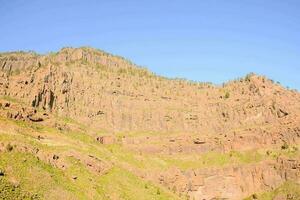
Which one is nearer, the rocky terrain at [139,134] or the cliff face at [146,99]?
the rocky terrain at [139,134]

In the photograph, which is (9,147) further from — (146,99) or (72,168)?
(146,99)

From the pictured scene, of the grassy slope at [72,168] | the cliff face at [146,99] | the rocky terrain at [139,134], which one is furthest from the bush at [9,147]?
the cliff face at [146,99]

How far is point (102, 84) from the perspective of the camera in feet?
340

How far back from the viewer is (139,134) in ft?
310

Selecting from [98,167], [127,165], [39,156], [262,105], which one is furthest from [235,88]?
[39,156]

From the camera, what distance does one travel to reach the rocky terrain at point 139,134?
2208 inches

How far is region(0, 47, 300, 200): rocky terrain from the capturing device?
56.1 metres

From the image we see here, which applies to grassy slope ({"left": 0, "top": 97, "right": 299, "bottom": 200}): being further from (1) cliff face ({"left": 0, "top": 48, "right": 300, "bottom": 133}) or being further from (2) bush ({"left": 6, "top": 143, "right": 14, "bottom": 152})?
(1) cliff face ({"left": 0, "top": 48, "right": 300, "bottom": 133})

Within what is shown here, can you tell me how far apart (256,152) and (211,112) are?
17.3 m

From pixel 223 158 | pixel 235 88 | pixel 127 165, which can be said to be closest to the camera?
pixel 127 165

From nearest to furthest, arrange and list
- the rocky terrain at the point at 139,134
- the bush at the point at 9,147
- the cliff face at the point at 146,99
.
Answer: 1. the bush at the point at 9,147
2. the rocky terrain at the point at 139,134
3. the cliff face at the point at 146,99

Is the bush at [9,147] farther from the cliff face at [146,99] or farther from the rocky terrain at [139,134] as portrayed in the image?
the cliff face at [146,99]

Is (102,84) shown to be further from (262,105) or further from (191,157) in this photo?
(262,105)

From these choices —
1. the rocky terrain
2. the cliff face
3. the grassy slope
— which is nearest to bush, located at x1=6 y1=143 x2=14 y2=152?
the rocky terrain
